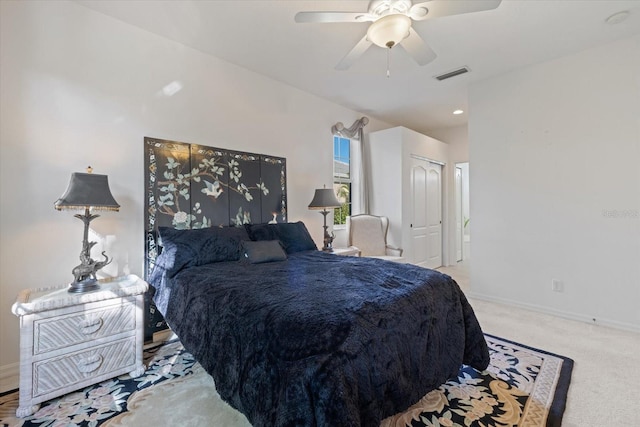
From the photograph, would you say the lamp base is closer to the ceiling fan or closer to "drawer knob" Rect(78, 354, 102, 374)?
"drawer knob" Rect(78, 354, 102, 374)

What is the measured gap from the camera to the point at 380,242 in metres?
4.35

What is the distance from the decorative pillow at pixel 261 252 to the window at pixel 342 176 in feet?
6.37

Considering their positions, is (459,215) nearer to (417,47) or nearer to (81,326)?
(417,47)

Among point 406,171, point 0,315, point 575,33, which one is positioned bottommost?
point 0,315

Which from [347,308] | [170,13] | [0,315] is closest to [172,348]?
[0,315]

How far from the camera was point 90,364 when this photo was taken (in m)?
1.86

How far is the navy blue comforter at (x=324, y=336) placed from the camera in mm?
1091

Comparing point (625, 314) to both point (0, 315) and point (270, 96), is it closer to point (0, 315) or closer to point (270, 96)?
point (270, 96)

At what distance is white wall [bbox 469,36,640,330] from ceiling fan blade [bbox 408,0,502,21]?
2345 mm

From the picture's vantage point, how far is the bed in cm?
110

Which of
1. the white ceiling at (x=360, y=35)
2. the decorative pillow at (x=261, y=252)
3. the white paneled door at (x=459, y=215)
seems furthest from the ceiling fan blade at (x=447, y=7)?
the white paneled door at (x=459, y=215)

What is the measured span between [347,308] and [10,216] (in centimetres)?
250

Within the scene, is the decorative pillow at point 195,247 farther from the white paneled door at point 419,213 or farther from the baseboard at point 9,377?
the white paneled door at point 419,213

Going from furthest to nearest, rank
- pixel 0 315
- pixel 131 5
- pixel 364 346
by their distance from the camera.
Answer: pixel 131 5 < pixel 0 315 < pixel 364 346
